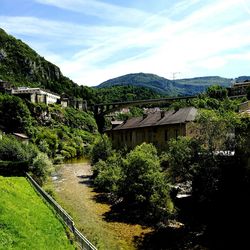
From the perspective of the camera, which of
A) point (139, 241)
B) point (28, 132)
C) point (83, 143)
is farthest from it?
point (83, 143)

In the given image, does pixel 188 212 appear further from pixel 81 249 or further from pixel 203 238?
pixel 81 249

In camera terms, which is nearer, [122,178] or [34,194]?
[34,194]

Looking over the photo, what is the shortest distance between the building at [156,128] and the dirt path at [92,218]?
1077 centimetres

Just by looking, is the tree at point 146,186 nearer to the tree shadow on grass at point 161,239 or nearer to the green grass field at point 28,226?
the tree shadow on grass at point 161,239

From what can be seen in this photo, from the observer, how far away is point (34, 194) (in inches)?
1380

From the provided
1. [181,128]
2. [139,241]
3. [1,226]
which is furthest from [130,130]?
[1,226]

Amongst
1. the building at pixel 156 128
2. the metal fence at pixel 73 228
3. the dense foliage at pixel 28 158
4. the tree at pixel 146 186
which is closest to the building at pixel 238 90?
the building at pixel 156 128

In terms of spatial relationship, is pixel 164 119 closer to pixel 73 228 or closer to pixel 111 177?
pixel 111 177

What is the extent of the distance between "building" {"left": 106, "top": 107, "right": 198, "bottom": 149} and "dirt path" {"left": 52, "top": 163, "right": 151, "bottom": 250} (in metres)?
10.8

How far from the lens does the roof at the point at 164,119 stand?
54.9m

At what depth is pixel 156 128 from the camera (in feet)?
194

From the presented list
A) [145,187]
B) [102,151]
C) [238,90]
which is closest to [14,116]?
[102,151]

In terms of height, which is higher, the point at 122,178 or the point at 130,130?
the point at 130,130

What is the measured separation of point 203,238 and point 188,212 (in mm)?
6486
